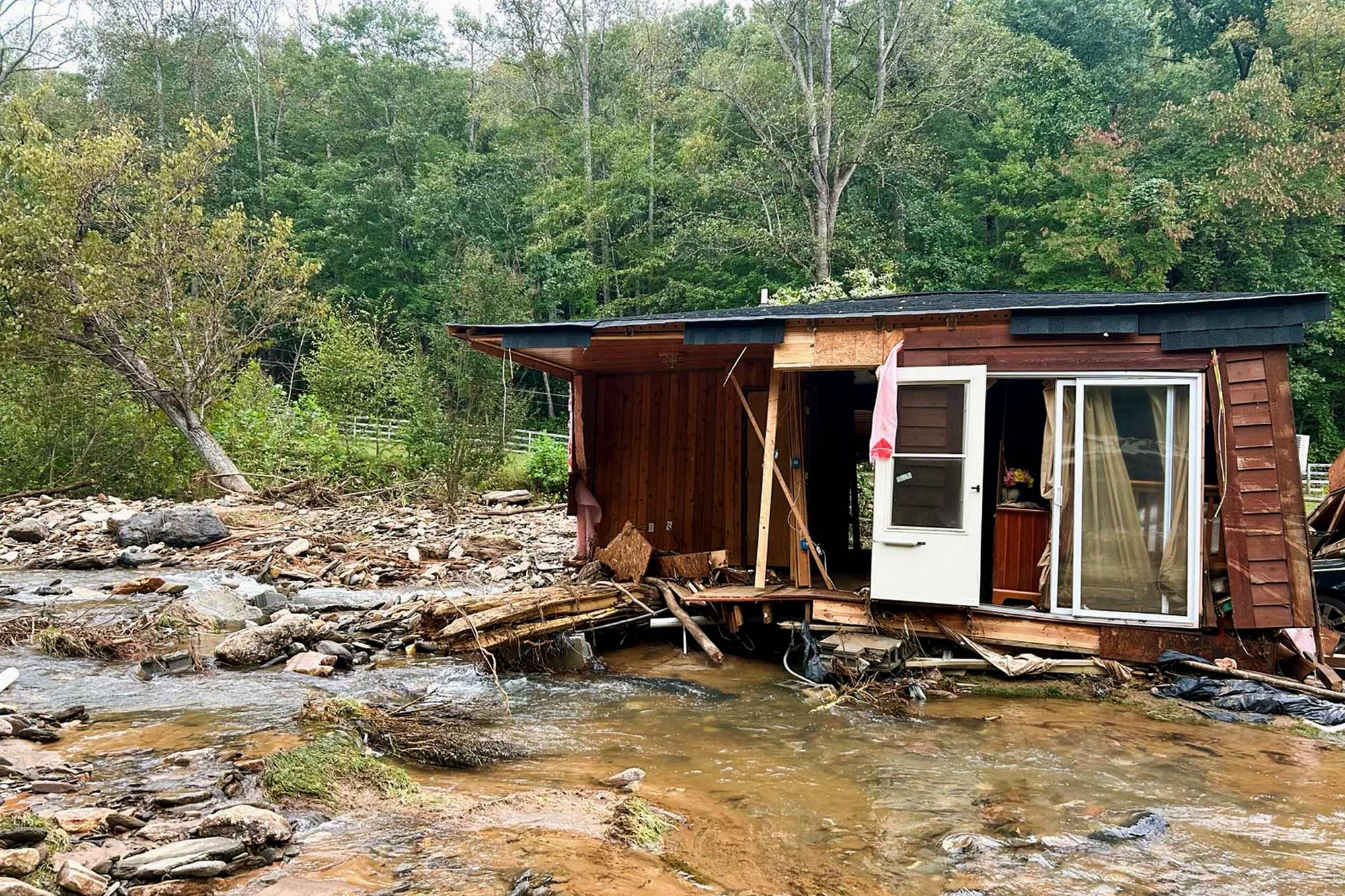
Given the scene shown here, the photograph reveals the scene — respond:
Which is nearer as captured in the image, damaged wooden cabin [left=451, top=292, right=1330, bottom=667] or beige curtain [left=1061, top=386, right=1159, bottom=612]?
damaged wooden cabin [left=451, top=292, right=1330, bottom=667]

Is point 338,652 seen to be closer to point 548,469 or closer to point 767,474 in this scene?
point 767,474

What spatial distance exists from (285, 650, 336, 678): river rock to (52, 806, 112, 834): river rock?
3.67 meters

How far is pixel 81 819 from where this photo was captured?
4312mm

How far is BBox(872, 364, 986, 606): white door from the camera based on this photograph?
779cm

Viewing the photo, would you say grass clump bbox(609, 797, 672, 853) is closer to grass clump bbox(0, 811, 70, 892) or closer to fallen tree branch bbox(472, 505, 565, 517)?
grass clump bbox(0, 811, 70, 892)

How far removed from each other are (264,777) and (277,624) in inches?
173

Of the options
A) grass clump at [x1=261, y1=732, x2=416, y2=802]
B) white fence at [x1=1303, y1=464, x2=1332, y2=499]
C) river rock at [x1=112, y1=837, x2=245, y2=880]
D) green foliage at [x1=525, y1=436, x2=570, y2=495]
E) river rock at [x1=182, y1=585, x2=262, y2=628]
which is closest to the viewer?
river rock at [x1=112, y1=837, x2=245, y2=880]

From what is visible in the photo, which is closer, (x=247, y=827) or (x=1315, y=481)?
(x=247, y=827)

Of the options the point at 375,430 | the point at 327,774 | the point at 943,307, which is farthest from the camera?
the point at 375,430

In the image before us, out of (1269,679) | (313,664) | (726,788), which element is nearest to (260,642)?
(313,664)

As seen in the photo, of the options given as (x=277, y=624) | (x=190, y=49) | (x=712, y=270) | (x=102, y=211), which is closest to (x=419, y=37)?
(x=190, y=49)

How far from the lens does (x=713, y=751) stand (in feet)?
20.2

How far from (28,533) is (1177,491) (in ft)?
57.4

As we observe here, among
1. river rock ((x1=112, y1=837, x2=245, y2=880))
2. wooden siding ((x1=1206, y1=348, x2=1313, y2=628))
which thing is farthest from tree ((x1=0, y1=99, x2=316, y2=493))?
wooden siding ((x1=1206, y1=348, x2=1313, y2=628))
